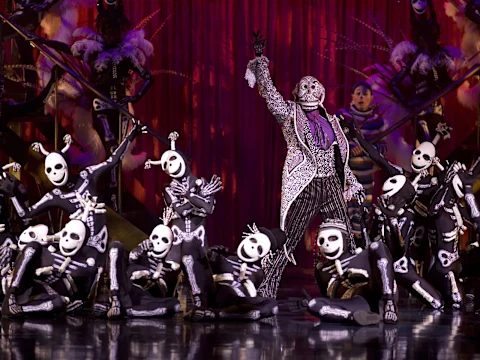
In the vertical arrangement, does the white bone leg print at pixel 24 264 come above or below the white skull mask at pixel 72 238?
below

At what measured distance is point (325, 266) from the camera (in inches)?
258

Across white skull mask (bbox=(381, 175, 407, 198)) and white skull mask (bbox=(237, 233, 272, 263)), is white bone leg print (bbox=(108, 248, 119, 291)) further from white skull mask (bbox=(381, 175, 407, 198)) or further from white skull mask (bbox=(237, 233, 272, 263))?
white skull mask (bbox=(381, 175, 407, 198))

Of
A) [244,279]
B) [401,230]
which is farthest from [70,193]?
[401,230]

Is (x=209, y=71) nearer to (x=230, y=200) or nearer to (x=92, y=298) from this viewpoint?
(x=230, y=200)

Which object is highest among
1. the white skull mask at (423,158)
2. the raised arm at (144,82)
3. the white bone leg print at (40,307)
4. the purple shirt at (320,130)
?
the raised arm at (144,82)

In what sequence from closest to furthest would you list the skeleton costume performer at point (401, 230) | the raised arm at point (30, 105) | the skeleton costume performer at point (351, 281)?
the skeleton costume performer at point (351, 281), the skeleton costume performer at point (401, 230), the raised arm at point (30, 105)

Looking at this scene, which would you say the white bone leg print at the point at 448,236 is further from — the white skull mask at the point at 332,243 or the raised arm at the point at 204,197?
the raised arm at the point at 204,197

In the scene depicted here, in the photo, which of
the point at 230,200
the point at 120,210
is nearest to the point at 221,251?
the point at 120,210

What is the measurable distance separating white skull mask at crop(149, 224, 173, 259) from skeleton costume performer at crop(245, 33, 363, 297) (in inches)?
30.1

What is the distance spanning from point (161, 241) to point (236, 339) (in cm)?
136

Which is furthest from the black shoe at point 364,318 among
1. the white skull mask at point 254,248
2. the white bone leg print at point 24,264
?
the white bone leg print at point 24,264

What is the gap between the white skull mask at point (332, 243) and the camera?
6418 mm

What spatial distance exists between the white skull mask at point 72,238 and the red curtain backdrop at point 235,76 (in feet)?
9.94

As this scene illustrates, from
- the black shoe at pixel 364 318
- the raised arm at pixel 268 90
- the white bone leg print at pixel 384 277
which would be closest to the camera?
the black shoe at pixel 364 318
